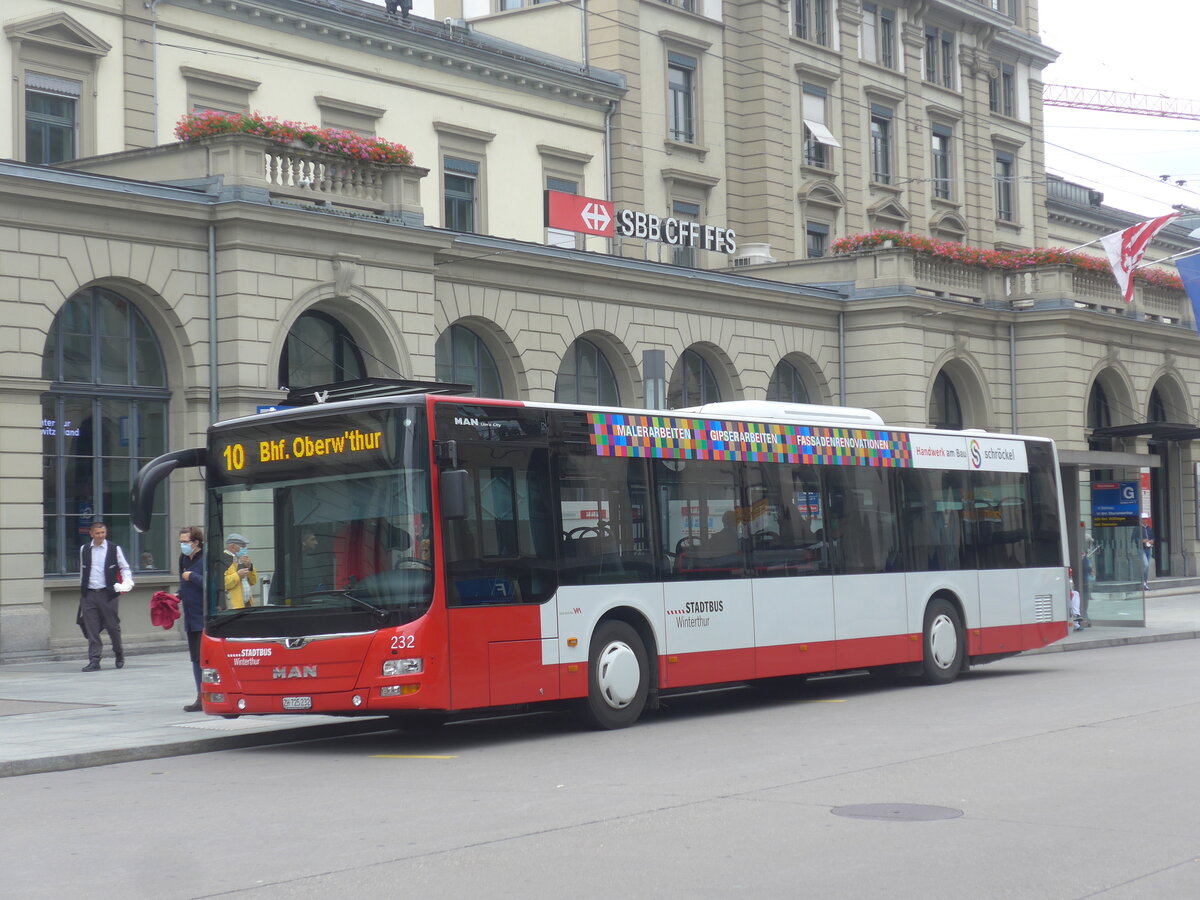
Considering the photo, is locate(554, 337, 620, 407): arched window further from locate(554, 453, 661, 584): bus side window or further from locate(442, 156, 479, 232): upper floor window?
locate(554, 453, 661, 584): bus side window

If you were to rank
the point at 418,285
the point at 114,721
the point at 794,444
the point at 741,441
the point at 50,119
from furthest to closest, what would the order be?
the point at 50,119, the point at 418,285, the point at 794,444, the point at 741,441, the point at 114,721

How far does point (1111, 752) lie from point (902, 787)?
2.49 m

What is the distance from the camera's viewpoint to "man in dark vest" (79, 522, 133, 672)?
20062 millimetres

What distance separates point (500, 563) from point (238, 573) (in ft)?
7.26

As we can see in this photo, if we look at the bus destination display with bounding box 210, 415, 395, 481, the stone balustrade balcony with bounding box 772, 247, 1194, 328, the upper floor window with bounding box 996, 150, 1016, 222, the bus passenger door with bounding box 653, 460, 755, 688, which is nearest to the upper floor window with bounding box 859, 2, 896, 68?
the upper floor window with bounding box 996, 150, 1016, 222

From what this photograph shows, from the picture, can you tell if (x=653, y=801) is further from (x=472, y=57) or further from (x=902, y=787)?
(x=472, y=57)

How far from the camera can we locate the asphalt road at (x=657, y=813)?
7.93 meters

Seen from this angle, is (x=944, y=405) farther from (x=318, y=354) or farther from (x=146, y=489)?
(x=146, y=489)

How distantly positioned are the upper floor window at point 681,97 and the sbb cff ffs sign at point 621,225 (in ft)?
20.4

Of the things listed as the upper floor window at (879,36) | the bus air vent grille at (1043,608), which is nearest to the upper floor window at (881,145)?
the upper floor window at (879,36)

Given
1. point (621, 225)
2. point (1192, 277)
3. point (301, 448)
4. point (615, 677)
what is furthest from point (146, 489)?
point (1192, 277)

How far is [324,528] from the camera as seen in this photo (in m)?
13.5

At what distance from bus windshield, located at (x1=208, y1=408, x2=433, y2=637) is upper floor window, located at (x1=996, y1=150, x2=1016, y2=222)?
41.6m

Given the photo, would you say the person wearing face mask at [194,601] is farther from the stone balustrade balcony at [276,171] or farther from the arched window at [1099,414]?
the arched window at [1099,414]
